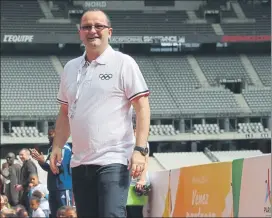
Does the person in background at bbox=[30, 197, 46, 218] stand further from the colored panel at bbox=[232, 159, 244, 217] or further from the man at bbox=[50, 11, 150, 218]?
the man at bbox=[50, 11, 150, 218]

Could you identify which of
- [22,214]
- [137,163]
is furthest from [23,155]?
[137,163]

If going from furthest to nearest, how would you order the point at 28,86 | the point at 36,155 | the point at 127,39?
the point at 127,39, the point at 28,86, the point at 36,155

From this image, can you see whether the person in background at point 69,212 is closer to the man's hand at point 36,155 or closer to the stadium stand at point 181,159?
the man's hand at point 36,155

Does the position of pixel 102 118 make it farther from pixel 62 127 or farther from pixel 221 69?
pixel 221 69

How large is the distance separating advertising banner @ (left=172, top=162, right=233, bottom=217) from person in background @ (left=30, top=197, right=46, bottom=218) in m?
1.70

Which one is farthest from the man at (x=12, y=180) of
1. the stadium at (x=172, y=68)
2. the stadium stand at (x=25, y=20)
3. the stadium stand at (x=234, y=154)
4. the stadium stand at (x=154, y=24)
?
the stadium stand at (x=154, y=24)

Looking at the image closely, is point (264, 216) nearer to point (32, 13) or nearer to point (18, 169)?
point (18, 169)

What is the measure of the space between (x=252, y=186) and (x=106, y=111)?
4.12m

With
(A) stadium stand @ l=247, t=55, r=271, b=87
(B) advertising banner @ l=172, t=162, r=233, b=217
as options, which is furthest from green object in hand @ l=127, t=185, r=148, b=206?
(A) stadium stand @ l=247, t=55, r=271, b=87

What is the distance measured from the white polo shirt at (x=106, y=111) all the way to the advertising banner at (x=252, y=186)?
3386mm

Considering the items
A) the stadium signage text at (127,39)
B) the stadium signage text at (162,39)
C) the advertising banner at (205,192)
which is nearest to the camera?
the advertising banner at (205,192)

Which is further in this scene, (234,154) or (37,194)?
(234,154)

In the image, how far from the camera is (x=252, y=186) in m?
8.29

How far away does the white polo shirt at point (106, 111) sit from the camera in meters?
4.43
